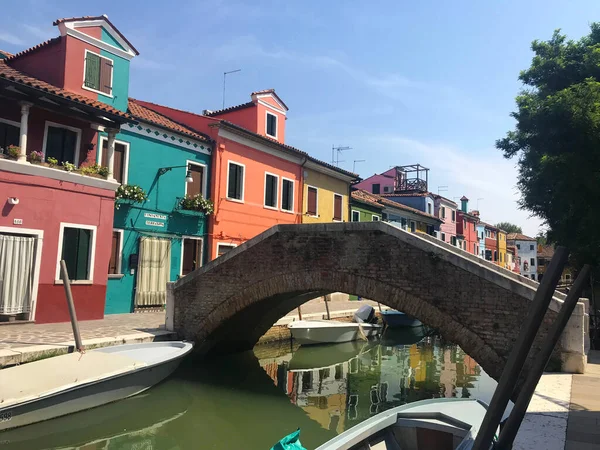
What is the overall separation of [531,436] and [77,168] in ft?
41.3

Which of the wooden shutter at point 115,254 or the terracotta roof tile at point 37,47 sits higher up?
the terracotta roof tile at point 37,47

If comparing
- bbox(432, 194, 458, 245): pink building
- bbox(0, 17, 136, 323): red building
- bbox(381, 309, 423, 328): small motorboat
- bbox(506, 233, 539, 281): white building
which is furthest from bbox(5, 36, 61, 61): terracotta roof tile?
bbox(506, 233, 539, 281): white building

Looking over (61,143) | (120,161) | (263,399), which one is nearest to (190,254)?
(120,161)

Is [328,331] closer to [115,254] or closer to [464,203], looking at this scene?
[115,254]

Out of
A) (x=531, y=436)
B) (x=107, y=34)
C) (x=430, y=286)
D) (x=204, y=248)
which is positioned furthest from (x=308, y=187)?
(x=531, y=436)

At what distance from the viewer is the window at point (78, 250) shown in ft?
40.3

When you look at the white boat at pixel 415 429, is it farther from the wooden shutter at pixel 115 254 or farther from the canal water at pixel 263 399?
the wooden shutter at pixel 115 254

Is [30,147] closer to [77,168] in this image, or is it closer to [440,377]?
[77,168]

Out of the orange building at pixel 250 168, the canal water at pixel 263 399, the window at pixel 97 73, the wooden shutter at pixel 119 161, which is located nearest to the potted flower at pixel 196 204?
the orange building at pixel 250 168

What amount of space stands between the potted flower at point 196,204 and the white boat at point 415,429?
11902mm

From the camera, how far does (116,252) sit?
14.5 meters

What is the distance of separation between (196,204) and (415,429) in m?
12.4

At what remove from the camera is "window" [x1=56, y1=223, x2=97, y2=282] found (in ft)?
40.3

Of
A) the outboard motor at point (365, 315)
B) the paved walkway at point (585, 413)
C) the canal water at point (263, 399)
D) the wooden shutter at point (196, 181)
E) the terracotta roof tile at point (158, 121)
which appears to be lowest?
the canal water at point (263, 399)
